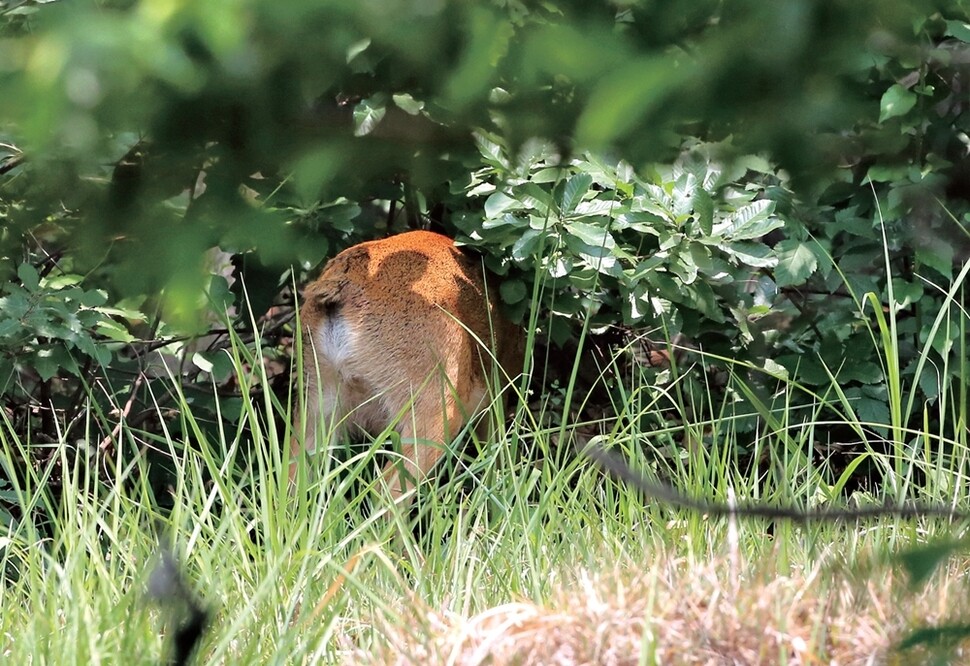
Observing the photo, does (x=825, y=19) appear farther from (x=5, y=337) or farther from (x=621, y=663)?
(x=5, y=337)

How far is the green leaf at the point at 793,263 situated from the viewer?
14.0 feet

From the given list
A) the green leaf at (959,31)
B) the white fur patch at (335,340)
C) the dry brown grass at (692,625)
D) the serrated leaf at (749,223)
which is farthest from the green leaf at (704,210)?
the dry brown grass at (692,625)

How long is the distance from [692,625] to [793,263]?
264cm

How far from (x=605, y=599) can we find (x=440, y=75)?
1.15 m

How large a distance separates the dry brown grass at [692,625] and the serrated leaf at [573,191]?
221 centimetres

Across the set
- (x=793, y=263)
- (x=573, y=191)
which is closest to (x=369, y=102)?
(x=573, y=191)

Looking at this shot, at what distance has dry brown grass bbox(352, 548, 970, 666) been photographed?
71.8 inches

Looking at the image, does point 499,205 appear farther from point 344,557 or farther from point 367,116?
point 367,116

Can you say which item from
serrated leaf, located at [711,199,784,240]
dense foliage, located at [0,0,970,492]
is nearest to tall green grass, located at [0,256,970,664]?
dense foliage, located at [0,0,970,492]

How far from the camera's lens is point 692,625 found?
6.20 feet

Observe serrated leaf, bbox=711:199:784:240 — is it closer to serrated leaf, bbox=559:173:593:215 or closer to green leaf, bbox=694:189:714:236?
green leaf, bbox=694:189:714:236

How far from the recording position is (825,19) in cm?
103

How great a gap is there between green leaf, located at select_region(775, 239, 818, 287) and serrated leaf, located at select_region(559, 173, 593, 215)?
2.66ft

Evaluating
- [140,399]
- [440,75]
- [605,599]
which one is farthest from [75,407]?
[440,75]
